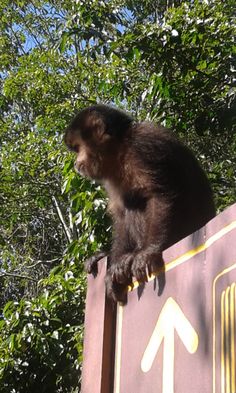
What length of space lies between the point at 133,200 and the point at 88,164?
691mm

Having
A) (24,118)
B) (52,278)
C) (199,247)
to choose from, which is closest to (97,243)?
(52,278)

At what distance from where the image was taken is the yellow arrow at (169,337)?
1.65 meters

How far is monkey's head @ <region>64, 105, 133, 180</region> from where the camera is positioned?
349 centimetres

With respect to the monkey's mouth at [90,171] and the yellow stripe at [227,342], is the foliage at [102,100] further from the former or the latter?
the yellow stripe at [227,342]

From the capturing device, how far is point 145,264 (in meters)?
2.07

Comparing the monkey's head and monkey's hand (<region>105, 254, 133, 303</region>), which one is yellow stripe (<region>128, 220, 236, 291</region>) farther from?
the monkey's head

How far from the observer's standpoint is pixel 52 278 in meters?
5.84

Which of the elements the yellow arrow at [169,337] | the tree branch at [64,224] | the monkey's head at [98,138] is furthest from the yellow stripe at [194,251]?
the tree branch at [64,224]

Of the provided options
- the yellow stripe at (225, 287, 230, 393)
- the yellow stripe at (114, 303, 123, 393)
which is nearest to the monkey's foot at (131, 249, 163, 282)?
the yellow stripe at (114, 303, 123, 393)

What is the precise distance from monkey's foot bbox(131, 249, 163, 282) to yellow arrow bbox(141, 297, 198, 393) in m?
0.21

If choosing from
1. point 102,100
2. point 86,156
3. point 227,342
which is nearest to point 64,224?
point 102,100

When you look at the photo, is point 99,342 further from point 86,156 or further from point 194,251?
point 86,156

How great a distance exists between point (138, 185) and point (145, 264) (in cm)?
93

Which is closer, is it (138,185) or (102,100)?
(138,185)
